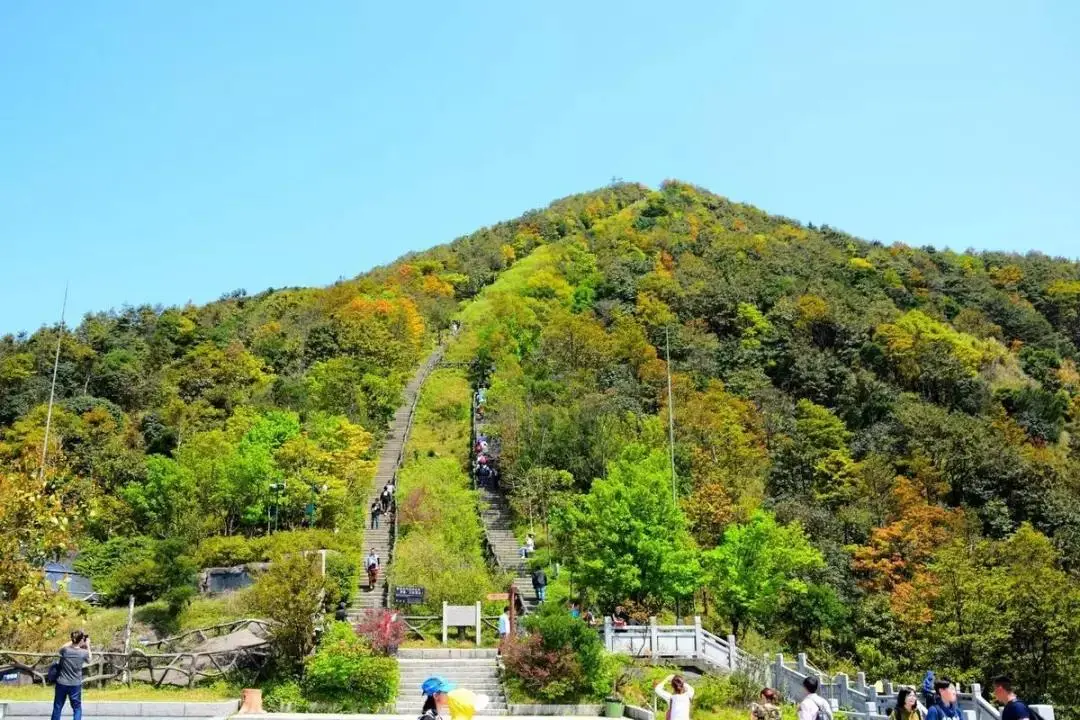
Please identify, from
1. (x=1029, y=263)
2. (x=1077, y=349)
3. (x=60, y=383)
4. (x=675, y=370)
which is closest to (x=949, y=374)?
(x=675, y=370)

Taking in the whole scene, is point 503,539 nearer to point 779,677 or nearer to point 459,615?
point 459,615

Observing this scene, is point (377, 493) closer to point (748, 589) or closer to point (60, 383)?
point (748, 589)

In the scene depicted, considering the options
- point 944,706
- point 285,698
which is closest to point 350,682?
point 285,698

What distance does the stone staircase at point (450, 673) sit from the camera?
21153 mm

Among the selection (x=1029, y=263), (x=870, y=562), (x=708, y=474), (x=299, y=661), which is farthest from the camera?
(x=1029, y=263)

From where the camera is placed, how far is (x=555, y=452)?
4138cm

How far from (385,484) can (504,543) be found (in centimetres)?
811

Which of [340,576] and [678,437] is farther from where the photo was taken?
[678,437]

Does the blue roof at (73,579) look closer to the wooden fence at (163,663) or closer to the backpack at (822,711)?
the wooden fence at (163,663)

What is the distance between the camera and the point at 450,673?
22672mm

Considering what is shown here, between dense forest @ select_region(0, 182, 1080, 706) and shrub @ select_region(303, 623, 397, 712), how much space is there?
6487 millimetres

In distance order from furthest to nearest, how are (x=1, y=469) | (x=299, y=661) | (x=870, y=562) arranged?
(x=870, y=562) → (x=299, y=661) → (x=1, y=469)

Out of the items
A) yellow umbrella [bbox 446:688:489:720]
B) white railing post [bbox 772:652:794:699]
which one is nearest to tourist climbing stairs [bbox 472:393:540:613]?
white railing post [bbox 772:652:794:699]

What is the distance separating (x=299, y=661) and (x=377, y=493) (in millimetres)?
19243
